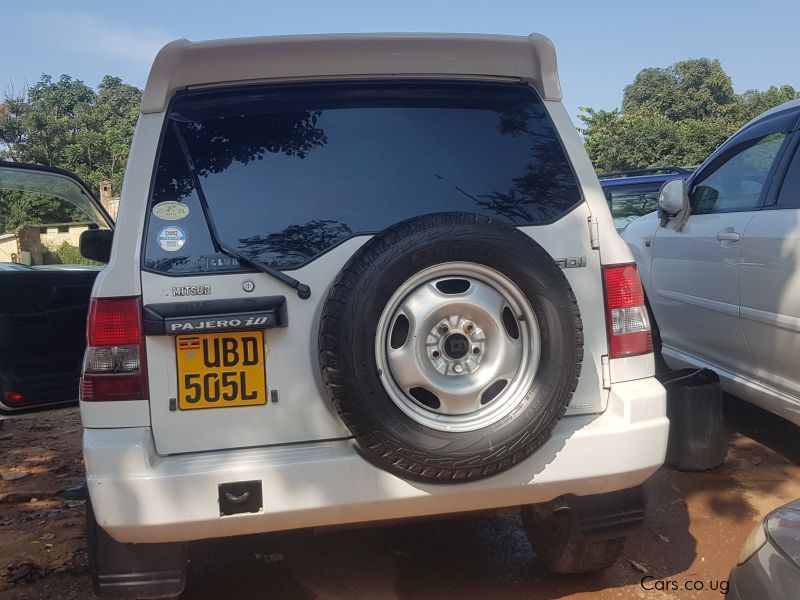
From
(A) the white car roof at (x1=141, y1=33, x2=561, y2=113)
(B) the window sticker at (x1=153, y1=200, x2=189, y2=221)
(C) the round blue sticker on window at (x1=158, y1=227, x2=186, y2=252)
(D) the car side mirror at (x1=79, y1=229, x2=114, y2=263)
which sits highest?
(A) the white car roof at (x1=141, y1=33, x2=561, y2=113)

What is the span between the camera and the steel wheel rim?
2172 millimetres

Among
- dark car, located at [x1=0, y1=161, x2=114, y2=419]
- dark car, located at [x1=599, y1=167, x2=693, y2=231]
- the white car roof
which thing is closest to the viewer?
the white car roof

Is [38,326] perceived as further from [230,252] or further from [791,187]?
[791,187]

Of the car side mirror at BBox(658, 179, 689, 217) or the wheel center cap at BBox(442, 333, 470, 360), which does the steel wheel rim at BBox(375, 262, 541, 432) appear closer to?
the wheel center cap at BBox(442, 333, 470, 360)

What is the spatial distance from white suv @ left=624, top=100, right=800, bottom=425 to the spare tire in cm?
169

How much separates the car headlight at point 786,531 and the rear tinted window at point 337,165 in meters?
1.14

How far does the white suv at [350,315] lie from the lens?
2.14m

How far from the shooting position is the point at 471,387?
2.21 meters

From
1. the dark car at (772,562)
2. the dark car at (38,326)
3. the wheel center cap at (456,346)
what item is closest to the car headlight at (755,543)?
the dark car at (772,562)

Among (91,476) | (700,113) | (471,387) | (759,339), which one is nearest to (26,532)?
(91,476)

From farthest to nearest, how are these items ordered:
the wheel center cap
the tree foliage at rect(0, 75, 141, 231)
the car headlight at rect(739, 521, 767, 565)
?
A: the tree foliage at rect(0, 75, 141, 231) → the wheel center cap → the car headlight at rect(739, 521, 767, 565)

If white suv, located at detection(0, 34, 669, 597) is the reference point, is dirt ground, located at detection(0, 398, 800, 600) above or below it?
below

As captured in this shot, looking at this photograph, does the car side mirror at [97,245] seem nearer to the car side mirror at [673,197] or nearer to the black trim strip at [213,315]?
the black trim strip at [213,315]

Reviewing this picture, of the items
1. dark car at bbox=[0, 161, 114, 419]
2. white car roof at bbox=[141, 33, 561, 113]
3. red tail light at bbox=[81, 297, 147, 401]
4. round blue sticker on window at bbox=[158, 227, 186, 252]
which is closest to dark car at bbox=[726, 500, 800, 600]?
white car roof at bbox=[141, 33, 561, 113]
